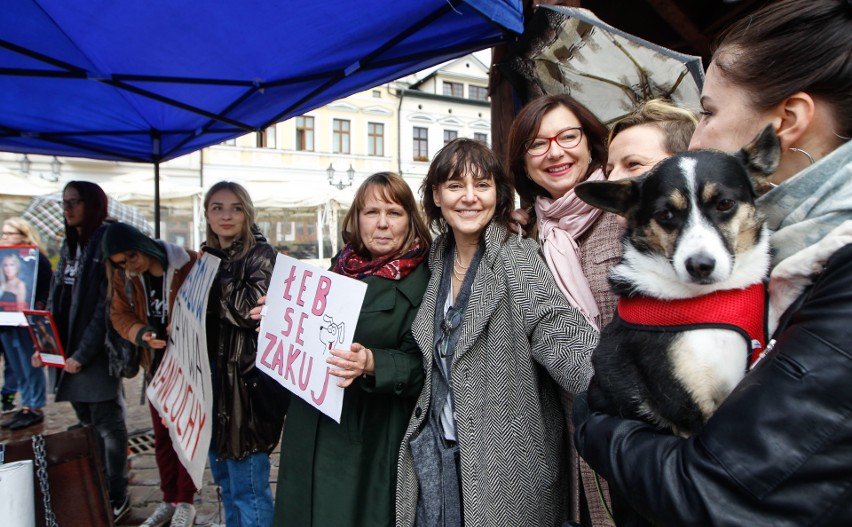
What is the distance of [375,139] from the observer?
3039 cm

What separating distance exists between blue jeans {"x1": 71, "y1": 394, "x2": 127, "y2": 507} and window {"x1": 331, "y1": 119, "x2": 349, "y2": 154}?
87.4ft

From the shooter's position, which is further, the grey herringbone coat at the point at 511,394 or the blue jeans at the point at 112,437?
the blue jeans at the point at 112,437

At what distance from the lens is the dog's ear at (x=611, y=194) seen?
126 cm

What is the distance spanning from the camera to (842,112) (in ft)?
2.99

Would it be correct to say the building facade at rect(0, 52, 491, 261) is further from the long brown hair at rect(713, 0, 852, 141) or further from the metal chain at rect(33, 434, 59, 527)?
the long brown hair at rect(713, 0, 852, 141)

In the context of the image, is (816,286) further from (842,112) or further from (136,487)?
(136,487)

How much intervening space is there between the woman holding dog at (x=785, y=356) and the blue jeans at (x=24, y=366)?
21.4ft

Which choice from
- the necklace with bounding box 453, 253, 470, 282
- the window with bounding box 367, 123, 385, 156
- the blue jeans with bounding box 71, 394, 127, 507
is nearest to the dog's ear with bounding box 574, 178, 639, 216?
the necklace with bounding box 453, 253, 470, 282

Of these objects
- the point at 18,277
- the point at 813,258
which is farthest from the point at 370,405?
the point at 18,277

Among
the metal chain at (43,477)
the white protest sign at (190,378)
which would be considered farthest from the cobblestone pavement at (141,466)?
the metal chain at (43,477)

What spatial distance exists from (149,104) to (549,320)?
378 cm

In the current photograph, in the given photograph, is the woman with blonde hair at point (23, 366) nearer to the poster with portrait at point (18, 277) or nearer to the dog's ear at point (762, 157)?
the poster with portrait at point (18, 277)

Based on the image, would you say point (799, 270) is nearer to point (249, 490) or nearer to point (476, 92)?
point (249, 490)

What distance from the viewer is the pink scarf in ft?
5.52
